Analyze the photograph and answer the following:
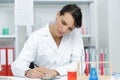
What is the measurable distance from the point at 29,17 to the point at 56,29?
68cm

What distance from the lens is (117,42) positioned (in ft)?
9.21

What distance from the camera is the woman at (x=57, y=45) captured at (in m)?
1.99

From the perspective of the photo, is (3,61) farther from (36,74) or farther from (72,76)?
(72,76)

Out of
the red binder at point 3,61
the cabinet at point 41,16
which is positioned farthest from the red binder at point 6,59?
the cabinet at point 41,16

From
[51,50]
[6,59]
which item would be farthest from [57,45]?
[6,59]

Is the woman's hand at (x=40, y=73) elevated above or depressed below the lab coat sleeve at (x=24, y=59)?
below

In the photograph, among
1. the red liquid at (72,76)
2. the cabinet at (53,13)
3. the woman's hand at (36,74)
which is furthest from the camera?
the cabinet at (53,13)

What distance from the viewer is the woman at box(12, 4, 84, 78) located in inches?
78.5

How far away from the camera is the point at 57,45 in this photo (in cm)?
217

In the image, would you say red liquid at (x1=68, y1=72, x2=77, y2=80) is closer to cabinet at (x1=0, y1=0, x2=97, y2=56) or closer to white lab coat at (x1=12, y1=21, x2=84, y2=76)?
white lab coat at (x1=12, y1=21, x2=84, y2=76)

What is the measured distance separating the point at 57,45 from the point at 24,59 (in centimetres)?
34

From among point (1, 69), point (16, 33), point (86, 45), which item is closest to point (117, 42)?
point (86, 45)

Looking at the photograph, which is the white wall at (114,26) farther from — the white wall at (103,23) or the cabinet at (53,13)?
the cabinet at (53,13)

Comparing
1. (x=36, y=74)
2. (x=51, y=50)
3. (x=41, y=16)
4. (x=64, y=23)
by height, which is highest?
(x=41, y=16)
